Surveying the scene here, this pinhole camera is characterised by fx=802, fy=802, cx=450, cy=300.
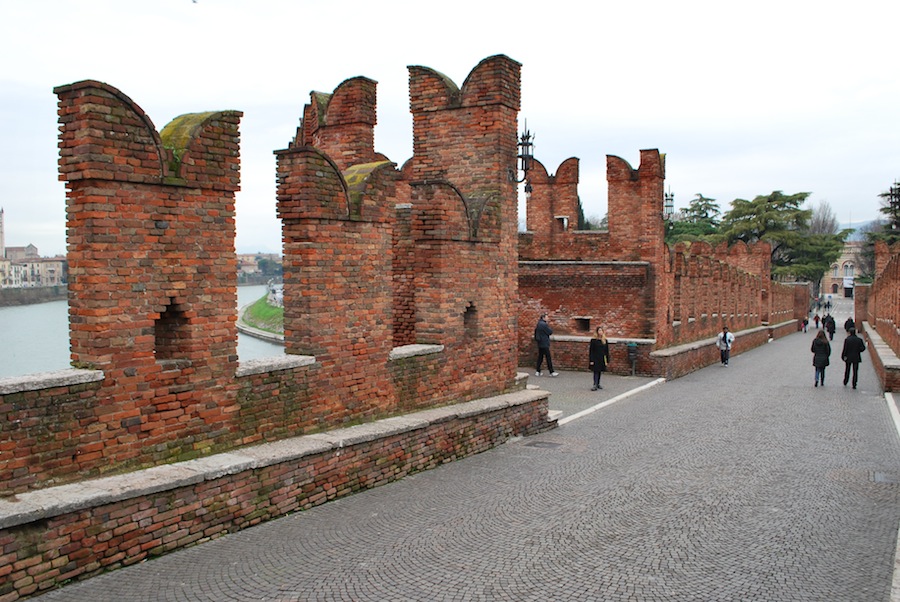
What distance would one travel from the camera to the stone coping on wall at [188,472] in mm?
5727

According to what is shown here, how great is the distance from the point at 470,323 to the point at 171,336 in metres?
5.27

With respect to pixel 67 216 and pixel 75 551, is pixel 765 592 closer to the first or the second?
pixel 75 551

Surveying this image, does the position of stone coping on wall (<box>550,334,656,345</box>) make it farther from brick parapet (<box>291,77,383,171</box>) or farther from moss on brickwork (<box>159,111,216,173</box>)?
moss on brickwork (<box>159,111,216,173</box>)

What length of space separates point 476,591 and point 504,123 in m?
7.98

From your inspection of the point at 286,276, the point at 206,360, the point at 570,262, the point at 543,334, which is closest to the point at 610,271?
the point at 570,262

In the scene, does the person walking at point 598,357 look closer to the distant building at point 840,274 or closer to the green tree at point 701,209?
the green tree at point 701,209

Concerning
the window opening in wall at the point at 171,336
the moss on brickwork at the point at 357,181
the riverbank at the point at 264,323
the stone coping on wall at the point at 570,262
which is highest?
the moss on brickwork at the point at 357,181

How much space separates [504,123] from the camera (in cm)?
1234

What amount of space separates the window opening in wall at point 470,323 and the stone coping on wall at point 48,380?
19.6 feet

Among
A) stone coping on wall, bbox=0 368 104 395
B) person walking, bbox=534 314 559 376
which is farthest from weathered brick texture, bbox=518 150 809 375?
stone coping on wall, bbox=0 368 104 395

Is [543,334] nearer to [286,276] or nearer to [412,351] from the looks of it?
[412,351]

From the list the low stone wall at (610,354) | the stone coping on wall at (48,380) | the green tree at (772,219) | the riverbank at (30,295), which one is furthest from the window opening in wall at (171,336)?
the green tree at (772,219)

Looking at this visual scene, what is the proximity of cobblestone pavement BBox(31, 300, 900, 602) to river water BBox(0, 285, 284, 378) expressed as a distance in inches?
365

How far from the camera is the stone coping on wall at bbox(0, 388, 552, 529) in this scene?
225 inches
